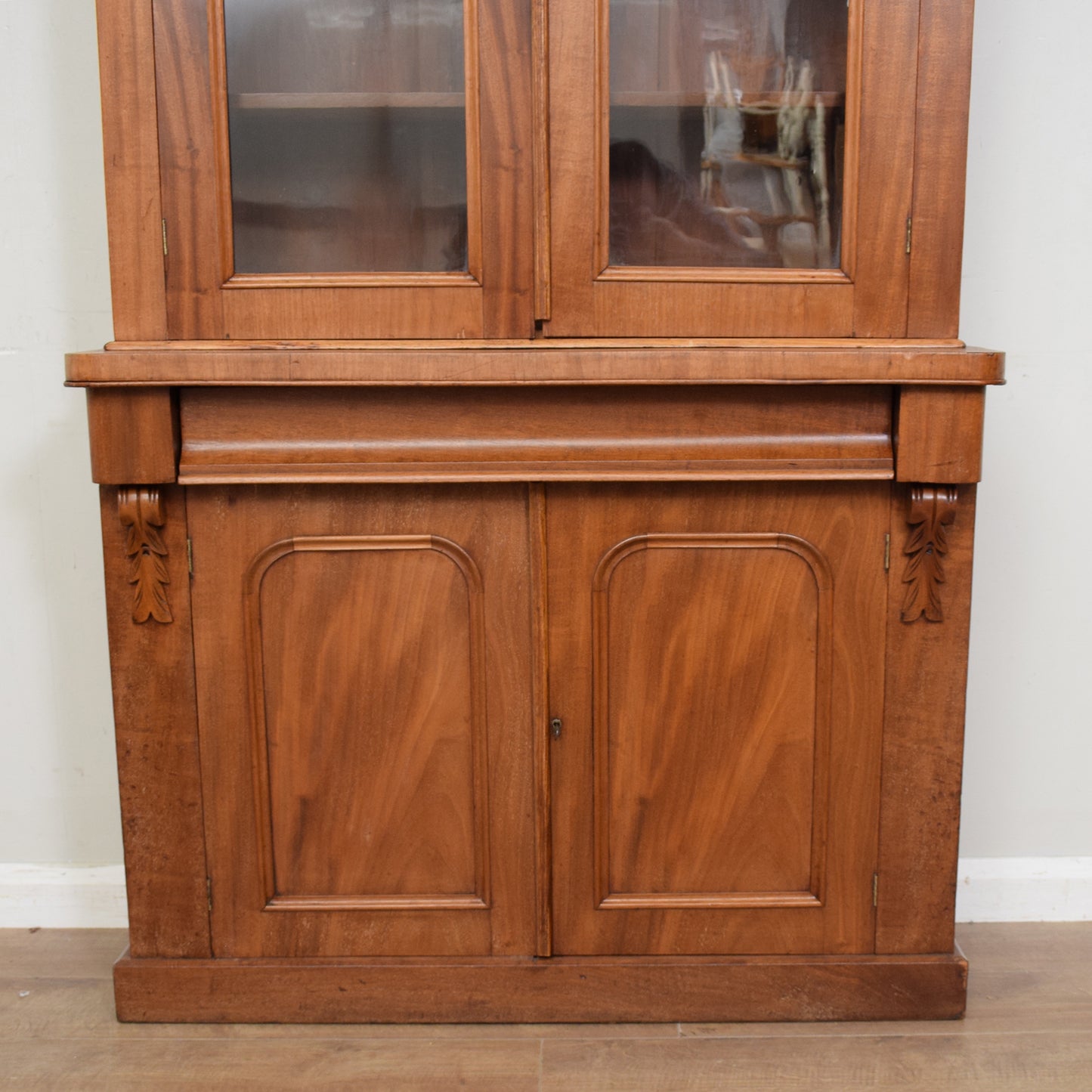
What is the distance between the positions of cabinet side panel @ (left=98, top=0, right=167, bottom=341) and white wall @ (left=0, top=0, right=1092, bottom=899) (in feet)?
1.40

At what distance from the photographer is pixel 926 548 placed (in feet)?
5.65

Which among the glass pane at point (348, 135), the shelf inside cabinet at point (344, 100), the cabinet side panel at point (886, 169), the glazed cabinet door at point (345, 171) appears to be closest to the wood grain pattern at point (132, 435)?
the glazed cabinet door at point (345, 171)

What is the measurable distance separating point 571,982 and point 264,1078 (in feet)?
1.60

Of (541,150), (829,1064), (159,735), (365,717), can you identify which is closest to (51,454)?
(159,735)

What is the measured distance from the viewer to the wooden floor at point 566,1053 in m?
1.71

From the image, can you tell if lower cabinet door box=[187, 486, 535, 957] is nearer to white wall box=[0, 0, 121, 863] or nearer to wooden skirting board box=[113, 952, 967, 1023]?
wooden skirting board box=[113, 952, 967, 1023]

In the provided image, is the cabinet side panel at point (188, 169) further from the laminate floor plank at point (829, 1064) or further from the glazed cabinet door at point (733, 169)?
the laminate floor plank at point (829, 1064)

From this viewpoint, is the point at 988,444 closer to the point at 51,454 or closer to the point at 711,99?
the point at 711,99

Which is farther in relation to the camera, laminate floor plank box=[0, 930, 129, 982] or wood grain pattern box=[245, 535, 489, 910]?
laminate floor plank box=[0, 930, 129, 982]

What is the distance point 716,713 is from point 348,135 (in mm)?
1032

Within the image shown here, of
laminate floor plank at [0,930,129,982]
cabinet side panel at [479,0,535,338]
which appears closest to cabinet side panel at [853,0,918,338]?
cabinet side panel at [479,0,535,338]

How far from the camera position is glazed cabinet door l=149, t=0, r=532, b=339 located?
5.36 feet

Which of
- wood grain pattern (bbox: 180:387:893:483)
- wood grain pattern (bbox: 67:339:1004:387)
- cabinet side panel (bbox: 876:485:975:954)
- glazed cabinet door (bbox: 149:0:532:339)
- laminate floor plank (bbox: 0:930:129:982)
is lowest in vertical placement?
laminate floor plank (bbox: 0:930:129:982)

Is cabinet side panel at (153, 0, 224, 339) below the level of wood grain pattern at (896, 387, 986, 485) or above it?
above
